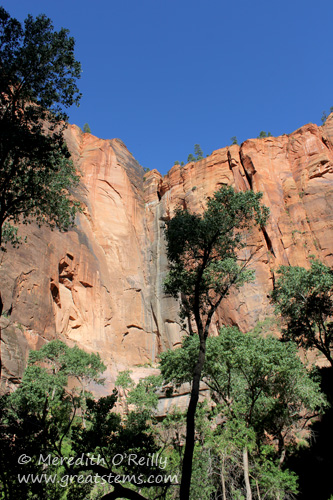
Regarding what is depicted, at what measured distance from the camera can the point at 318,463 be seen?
2216 centimetres

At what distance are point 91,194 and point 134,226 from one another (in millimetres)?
8233

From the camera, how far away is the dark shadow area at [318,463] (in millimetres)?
20125

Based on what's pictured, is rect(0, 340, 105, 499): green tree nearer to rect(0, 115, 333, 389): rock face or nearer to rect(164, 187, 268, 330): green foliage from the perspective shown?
rect(0, 115, 333, 389): rock face

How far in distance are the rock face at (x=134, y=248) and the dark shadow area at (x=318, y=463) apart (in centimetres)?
1372

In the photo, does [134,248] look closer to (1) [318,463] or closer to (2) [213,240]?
(1) [318,463]

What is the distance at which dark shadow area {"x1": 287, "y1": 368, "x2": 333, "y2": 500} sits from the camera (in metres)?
20.1

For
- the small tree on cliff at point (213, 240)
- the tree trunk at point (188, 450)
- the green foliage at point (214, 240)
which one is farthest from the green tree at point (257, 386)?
the tree trunk at point (188, 450)

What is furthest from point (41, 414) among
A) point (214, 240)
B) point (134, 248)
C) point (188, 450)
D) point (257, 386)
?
point (134, 248)

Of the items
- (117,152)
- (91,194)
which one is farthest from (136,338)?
(117,152)

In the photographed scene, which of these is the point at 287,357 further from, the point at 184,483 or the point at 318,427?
the point at 184,483

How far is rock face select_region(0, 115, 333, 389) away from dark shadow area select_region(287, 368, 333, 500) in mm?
13723

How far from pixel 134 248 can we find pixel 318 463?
36.2m

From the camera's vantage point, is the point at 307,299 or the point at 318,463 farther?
the point at 307,299

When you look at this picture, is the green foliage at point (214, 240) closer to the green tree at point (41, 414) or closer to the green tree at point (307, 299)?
the green tree at point (41, 414)
